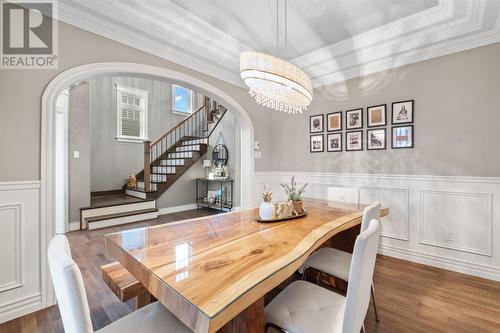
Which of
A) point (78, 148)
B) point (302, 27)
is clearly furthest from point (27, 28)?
point (78, 148)

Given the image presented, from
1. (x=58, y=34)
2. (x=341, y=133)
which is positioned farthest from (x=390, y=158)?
(x=58, y=34)

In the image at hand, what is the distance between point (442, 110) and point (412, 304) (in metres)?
2.17

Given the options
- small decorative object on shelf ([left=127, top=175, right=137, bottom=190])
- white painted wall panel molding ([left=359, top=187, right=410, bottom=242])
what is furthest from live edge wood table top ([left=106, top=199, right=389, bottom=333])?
small decorative object on shelf ([left=127, top=175, right=137, bottom=190])

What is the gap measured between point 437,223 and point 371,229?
243 cm

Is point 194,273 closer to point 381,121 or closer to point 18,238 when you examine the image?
point 18,238

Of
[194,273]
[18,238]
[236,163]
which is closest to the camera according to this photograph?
[194,273]

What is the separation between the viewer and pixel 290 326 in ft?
3.49

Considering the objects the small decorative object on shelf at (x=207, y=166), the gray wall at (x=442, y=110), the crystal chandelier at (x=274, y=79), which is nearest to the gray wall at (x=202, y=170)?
the small decorative object on shelf at (x=207, y=166)

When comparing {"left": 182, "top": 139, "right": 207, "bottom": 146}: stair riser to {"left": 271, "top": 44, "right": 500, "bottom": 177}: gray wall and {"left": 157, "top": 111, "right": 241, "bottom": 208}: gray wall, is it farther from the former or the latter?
{"left": 271, "top": 44, "right": 500, "bottom": 177}: gray wall

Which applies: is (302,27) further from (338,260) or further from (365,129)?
(338,260)

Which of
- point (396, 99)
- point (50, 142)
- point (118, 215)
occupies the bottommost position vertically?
point (118, 215)

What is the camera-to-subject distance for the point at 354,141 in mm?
3373

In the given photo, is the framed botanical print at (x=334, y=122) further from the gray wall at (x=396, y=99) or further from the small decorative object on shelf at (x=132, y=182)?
the small decorative object on shelf at (x=132, y=182)

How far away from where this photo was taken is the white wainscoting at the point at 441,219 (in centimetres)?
242
